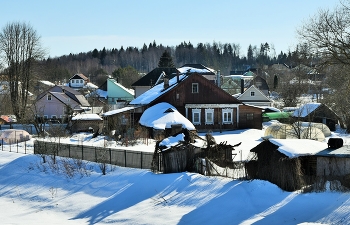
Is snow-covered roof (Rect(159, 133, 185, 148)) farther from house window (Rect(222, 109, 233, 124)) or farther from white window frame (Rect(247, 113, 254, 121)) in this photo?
white window frame (Rect(247, 113, 254, 121))

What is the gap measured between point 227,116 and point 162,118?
385 inches

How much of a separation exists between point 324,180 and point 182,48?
173542 millimetres

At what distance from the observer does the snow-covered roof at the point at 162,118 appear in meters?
38.5

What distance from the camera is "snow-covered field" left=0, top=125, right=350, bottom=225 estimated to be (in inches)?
655

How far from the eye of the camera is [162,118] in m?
39.4

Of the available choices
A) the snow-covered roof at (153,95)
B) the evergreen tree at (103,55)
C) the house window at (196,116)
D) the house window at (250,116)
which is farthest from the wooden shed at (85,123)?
the evergreen tree at (103,55)

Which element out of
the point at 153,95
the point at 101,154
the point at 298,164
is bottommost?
the point at 101,154

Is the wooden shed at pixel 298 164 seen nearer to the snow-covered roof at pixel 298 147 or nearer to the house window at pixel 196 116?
the snow-covered roof at pixel 298 147

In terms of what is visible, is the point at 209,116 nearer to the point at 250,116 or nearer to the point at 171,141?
the point at 250,116

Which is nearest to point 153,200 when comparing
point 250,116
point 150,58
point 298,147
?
point 298,147

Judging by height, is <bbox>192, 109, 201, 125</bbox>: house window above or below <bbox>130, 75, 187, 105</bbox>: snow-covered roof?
below

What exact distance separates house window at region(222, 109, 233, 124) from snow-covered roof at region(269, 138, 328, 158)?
2480cm

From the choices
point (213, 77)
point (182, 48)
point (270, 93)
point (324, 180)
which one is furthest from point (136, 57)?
point (324, 180)

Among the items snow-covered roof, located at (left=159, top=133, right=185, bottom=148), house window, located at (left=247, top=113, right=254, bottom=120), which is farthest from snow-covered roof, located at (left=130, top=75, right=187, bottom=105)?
snow-covered roof, located at (left=159, top=133, right=185, bottom=148)
